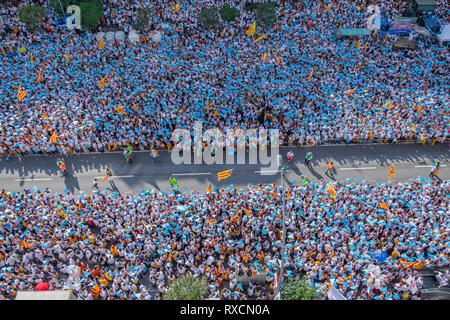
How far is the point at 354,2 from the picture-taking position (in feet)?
118

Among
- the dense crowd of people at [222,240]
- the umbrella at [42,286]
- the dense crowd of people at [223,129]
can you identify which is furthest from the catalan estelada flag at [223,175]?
the umbrella at [42,286]

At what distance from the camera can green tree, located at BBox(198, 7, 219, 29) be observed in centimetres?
3288

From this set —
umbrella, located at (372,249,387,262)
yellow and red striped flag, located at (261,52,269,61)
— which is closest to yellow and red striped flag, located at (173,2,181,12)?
yellow and red striped flag, located at (261,52,269,61)

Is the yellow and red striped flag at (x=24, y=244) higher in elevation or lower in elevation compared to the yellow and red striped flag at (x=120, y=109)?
lower

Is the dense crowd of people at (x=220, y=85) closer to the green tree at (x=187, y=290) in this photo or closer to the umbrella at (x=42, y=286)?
the umbrella at (x=42, y=286)

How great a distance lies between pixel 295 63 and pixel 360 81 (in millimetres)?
6084

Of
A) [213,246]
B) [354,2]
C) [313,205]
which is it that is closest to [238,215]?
[213,246]

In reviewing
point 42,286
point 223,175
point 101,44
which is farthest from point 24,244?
point 101,44

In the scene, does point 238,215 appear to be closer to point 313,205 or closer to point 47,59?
point 313,205

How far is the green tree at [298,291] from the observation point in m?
15.1

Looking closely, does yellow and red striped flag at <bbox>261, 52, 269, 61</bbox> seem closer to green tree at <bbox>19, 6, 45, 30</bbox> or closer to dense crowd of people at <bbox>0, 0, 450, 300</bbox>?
dense crowd of people at <bbox>0, 0, 450, 300</bbox>

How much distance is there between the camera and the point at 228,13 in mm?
33781

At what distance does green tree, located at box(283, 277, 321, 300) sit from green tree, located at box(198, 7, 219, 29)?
26.7 m

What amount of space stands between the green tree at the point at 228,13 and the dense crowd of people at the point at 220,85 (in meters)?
0.68
